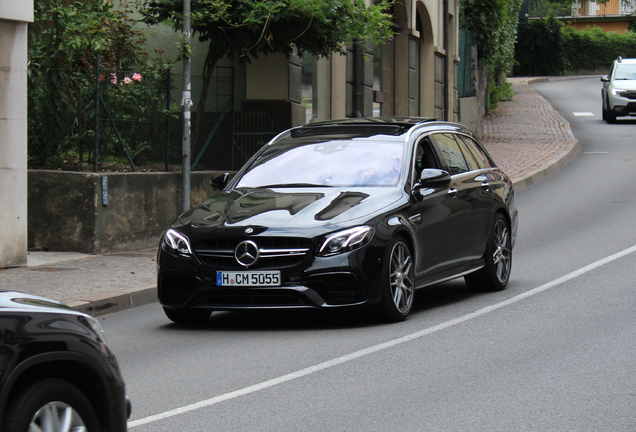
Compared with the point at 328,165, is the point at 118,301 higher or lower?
lower

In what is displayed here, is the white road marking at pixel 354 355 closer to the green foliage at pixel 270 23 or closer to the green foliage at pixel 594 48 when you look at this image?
the green foliage at pixel 270 23

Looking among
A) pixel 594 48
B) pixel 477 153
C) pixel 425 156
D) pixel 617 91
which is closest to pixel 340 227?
pixel 425 156

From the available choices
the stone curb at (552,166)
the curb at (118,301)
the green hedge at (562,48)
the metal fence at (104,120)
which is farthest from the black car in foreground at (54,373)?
the green hedge at (562,48)

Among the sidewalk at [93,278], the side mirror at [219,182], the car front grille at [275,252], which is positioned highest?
the side mirror at [219,182]

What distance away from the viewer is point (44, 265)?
485 inches

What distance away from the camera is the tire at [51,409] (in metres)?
3.77

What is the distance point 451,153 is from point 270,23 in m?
5.44

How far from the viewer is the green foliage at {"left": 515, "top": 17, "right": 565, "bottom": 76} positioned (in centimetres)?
6812

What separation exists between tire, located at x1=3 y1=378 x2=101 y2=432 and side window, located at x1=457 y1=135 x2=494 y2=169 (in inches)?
283

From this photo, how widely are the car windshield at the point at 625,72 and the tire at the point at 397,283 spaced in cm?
→ 2927

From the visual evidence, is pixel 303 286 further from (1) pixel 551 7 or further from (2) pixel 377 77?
(1) pixel 551 7

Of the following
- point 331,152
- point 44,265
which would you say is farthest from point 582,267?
point 44,265

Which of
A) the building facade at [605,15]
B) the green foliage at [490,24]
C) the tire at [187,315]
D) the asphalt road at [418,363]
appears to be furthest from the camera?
the building facade at [605,15]

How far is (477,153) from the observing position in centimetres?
1110
